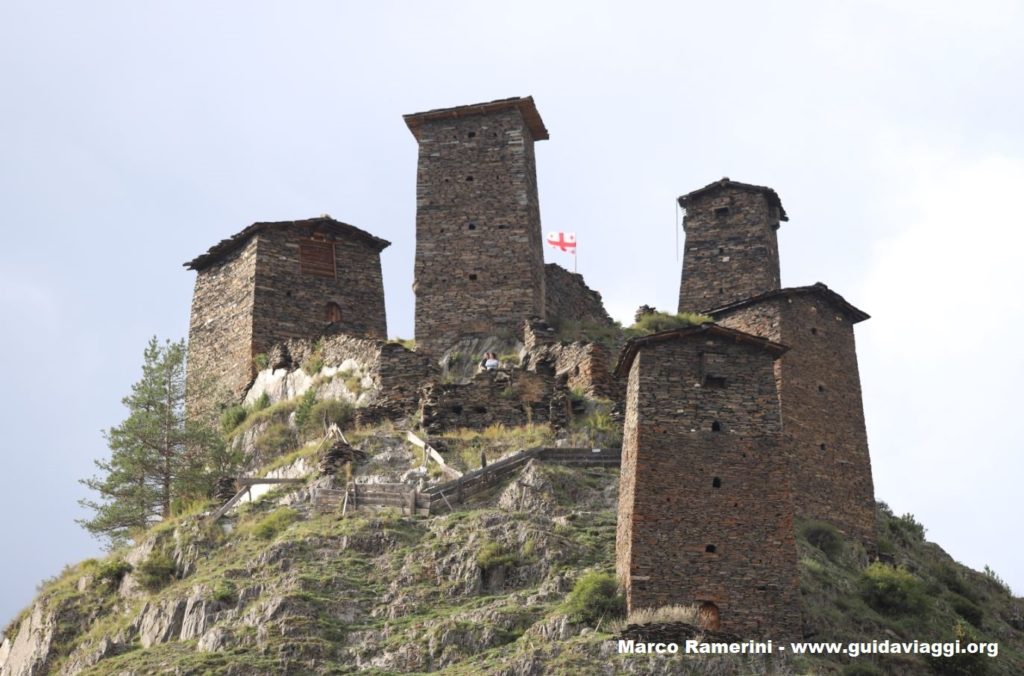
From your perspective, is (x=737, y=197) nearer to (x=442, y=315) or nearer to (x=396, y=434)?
(x=442, y=315)

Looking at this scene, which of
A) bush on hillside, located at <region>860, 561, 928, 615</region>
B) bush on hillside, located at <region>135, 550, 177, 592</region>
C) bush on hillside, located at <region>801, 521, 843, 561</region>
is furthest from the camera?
bush on hillside, located at <region>801, 521, 843, 561</region>

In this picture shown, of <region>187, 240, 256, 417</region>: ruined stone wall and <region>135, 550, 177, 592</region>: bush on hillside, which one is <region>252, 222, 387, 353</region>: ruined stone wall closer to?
<region>187, 240, 256, 417</region>: ruined stone wall

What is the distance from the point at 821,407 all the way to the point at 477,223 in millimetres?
13503

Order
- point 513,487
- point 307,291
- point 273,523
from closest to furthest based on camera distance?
point 513,487 → point 273,523 → point 307,291

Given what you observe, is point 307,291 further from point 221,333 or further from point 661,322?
point 661,322

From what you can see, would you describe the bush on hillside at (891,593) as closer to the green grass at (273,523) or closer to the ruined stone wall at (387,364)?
the green grass at (273,523)

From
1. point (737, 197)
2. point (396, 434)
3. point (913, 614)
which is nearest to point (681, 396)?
point (913, 614)

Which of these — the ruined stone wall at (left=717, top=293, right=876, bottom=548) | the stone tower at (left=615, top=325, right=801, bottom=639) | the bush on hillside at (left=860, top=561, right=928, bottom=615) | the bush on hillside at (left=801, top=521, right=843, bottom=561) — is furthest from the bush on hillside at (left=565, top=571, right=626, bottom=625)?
the ruined stone wall at (left=717, top=293, right=876, bottom=548)

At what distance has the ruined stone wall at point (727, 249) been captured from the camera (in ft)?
193

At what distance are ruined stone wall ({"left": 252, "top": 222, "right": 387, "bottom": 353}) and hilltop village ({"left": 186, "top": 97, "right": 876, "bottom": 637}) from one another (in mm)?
74

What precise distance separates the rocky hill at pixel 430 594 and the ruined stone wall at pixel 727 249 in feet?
37.3

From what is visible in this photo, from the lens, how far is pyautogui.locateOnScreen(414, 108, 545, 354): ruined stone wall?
183ft

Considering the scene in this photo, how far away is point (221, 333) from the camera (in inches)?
2414

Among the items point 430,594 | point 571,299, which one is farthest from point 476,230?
point 430,594
